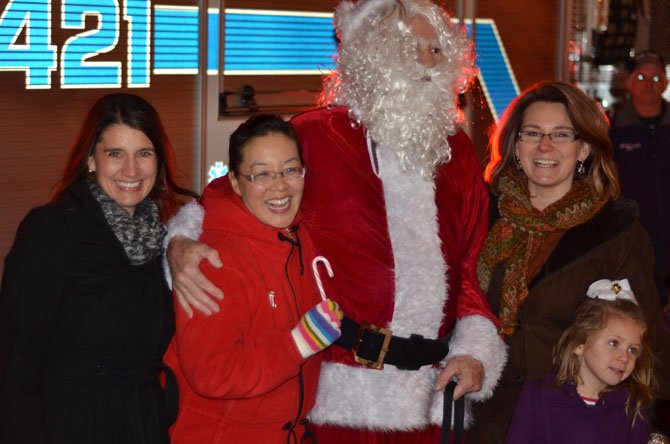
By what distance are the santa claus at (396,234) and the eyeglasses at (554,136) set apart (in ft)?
0.88

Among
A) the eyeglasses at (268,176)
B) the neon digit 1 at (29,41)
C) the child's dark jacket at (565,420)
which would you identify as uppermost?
the neon digit 1 at (29,41)

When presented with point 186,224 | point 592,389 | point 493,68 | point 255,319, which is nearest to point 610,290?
point 592,389

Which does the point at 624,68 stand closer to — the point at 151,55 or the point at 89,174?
the point at 151,55

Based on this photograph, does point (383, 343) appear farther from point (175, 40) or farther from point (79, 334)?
point (175, 40)

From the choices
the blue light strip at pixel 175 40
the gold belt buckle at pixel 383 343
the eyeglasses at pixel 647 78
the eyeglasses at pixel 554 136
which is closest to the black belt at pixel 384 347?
the gold belt buckle at pixel 383 343

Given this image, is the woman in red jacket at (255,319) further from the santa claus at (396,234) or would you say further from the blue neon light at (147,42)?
the blue neon light at (147,42)

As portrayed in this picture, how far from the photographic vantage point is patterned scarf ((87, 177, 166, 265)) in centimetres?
254

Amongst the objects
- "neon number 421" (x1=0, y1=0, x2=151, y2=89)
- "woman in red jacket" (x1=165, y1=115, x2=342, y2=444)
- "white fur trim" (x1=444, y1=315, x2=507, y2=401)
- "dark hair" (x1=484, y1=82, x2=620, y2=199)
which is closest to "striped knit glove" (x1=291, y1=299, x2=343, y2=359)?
"woman in red jacket" (x1=165, y1=115, x2=342, y2=444)

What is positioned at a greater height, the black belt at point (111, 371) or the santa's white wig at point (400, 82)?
the santa's white wig at point (400, 82)

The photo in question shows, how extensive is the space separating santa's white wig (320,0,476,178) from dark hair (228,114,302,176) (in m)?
0.47

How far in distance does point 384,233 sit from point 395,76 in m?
0.50

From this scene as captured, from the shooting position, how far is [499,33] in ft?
22.8

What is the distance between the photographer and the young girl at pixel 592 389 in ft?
10.1

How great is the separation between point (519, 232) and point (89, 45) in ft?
8.00
